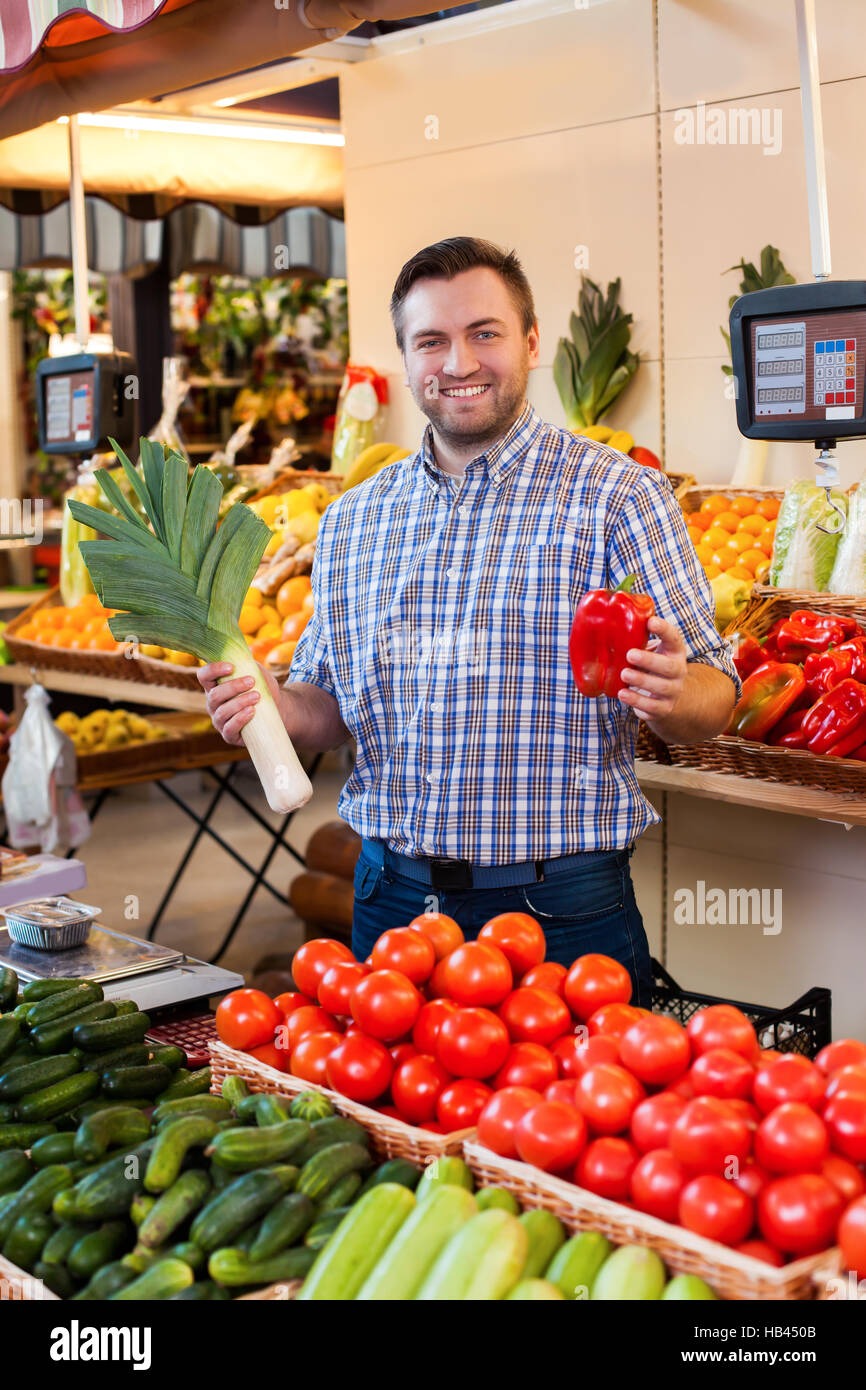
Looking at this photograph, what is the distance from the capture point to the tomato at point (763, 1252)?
1246 millimetres

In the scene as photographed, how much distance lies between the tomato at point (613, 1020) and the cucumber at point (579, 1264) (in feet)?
0.90

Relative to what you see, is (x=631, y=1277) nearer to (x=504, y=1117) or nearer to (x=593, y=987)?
(x=504, y=1117)

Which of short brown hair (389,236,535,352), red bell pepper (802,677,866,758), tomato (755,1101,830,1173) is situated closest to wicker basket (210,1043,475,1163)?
tomato (755,1101,830,1173)

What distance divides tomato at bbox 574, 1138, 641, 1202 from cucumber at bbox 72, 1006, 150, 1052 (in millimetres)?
873

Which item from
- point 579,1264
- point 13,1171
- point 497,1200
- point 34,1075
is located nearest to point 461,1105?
point 497,1200

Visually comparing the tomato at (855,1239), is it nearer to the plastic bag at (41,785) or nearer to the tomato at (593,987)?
the tomato at (593,987)

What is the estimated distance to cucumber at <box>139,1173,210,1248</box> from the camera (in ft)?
4.61

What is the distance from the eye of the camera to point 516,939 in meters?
1.74

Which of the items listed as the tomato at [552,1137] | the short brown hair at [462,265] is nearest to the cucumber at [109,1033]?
the tomato at [552,1137]

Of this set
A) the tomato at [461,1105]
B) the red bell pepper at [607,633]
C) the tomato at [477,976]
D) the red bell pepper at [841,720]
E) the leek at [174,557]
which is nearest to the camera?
the tomato at [461,1105]

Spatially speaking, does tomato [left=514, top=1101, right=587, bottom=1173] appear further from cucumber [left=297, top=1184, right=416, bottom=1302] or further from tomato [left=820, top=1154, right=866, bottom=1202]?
tomato [left=820, top=1154, right=866, bottom=1202]

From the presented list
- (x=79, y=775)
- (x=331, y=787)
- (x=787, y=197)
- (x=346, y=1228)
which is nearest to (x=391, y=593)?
(x=346, y=1228)

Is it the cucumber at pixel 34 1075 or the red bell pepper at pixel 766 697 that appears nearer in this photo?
the cucumber at pixel 34 1075
